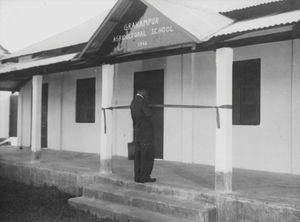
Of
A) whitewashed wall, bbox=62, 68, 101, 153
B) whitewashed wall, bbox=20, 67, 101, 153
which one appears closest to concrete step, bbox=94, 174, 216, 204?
whitewashed wall, bbox=62, 68, 101, 153

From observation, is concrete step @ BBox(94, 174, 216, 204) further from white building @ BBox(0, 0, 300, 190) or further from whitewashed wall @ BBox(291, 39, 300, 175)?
whitewashed wall @ BBox(291, 39, 300, 175)

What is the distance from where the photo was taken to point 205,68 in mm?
9492

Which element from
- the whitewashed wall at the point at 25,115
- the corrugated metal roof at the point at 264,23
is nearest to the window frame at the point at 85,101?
the whitewashed wall at the point at 25,115

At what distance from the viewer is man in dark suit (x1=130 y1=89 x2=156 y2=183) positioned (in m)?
7.24

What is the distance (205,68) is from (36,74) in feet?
14.7

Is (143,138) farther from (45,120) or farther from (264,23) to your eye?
(45,120)

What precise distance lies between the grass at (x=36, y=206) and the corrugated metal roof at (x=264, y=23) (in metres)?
3.68

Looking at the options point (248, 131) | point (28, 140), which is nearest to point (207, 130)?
point (248, 131)

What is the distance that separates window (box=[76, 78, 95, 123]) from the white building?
0.16 ft

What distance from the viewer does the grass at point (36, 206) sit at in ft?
A: 22.7

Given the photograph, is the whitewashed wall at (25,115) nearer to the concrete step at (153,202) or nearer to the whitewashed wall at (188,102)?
the whitewashed wall at (188,102)

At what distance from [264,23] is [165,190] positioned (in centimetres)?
310

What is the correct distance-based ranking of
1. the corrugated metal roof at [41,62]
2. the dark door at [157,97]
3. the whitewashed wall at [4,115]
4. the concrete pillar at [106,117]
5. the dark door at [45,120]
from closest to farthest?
the concrete pillar at [106,117] < the corrugated metal roof at [41,62] < the dark door at [157,97] < the dark door at [45,120] < the whitewashed wall at [4,115]

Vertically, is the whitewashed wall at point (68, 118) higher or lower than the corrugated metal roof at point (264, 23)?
lower
